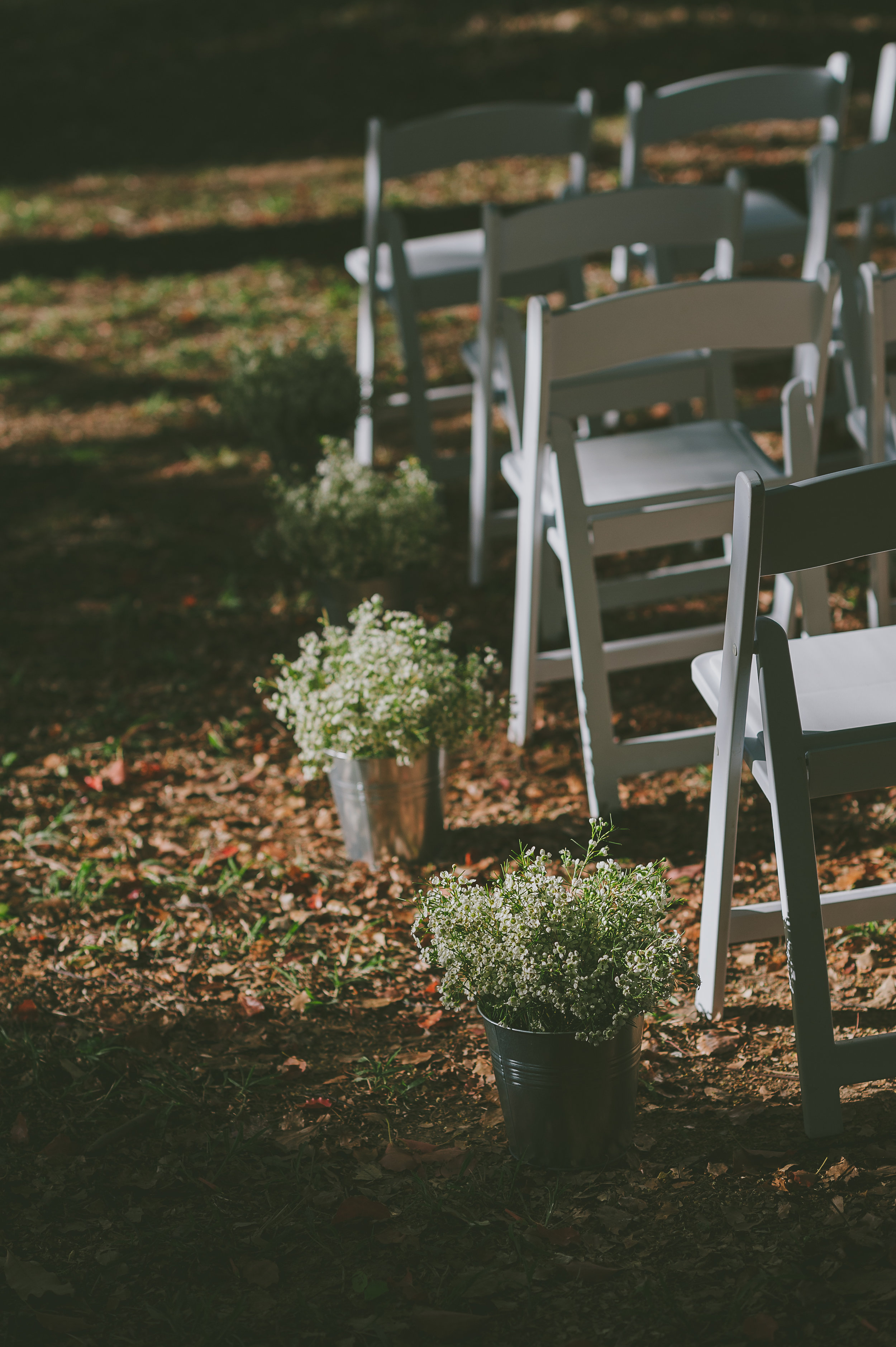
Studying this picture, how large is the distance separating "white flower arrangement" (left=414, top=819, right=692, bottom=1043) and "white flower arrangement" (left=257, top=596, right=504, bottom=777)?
0.66m

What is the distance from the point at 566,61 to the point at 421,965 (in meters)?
10.7

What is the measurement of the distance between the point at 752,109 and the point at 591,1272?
4.33m

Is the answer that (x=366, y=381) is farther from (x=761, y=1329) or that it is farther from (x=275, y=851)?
(x=761, y=1329)

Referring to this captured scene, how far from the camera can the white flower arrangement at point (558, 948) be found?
80.6 inches

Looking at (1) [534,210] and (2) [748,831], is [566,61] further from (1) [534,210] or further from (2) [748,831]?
(2) [748,831]

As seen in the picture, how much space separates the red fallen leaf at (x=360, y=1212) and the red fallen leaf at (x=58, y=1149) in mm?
550

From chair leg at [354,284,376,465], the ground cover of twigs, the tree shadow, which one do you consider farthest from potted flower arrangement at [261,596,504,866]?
the tree shadow

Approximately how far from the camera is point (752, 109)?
4.77 metres

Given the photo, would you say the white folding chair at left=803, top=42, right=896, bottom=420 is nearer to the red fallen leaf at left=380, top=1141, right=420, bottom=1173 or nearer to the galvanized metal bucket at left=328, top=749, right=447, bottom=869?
the galvanized metal bucket at left=328, top=749, right=447, bottom=869

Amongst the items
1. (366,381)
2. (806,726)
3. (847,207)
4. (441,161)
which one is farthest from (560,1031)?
(441,161)

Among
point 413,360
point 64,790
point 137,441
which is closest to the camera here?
point 64,790

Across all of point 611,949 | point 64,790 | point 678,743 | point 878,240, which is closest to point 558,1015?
point 611,949

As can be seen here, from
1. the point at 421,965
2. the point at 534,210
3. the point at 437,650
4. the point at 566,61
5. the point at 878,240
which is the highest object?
the point at 566,61

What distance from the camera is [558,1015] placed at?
2.10 meters
